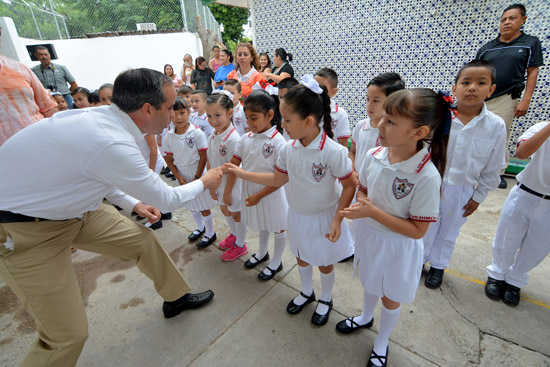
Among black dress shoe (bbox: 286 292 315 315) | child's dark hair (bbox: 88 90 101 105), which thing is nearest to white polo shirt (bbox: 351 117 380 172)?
black dress shoe (bbox: 286 292 315 315)

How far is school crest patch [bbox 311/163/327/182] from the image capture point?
1.65m

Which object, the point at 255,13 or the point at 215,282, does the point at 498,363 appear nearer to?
the point at 215,282

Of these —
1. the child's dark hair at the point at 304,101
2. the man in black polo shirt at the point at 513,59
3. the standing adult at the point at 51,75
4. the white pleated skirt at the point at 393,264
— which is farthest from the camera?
the standing adult at the point at 51,75

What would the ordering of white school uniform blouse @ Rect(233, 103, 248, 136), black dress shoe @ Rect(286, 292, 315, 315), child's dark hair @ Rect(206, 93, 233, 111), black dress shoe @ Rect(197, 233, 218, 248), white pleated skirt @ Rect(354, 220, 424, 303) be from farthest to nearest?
white school uniform blouse @ Rect(233, 103, 248, 136) → black dress shoe @ Rect(197, 233, 218, 248) → child's dark hair @ Rect(206, 93, 233, 111) → black dress shoe @ Rect(286, 292, 315, 315) → white pleated skirt @ Rect(354, 220, 424, 303)

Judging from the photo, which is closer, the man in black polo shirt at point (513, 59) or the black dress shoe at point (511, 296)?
the black dress shoe at point (511, 296)

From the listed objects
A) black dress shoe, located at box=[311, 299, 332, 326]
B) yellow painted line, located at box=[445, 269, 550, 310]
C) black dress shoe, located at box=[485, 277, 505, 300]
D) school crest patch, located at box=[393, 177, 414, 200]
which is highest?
school crest patch, located at box=[393, 177, 414, 200]

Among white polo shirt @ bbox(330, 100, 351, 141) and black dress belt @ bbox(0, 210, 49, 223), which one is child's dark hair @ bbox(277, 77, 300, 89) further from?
black dress belt @ bbox(0, 210, 49, 223)

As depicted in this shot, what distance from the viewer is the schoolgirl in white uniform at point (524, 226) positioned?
178cm

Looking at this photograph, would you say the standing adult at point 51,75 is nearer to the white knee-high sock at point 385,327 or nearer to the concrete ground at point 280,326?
the concrete ground at point 280,326

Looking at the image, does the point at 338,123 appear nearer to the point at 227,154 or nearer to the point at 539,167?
the point at 227,154

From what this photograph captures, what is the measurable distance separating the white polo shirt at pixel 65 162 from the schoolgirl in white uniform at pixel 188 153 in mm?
1313

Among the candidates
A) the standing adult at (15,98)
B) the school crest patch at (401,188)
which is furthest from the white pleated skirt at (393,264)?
the standing adult at (15,98)

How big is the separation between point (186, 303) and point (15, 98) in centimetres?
225

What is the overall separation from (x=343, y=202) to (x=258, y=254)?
129 cm
